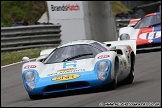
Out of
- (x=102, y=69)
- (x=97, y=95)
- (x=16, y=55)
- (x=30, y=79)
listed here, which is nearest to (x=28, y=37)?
(x=16, y=55)

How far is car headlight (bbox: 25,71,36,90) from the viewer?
9.16m

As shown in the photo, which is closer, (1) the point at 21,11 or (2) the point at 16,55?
(2) the point at 16,55

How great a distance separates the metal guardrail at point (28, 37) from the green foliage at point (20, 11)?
255 inches

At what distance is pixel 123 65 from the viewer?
10086 mm

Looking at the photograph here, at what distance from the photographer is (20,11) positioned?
27328 millimetres

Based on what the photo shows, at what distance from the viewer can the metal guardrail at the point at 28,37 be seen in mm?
19453

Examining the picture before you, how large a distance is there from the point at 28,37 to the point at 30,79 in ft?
34.9

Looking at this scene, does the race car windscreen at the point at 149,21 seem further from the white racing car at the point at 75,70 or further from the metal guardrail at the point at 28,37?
the white racing car at the point at 75,70

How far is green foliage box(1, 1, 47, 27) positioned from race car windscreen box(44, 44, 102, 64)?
54.6ft

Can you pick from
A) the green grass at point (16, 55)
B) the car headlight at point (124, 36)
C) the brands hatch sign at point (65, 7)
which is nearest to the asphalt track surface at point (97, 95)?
the car headlight at point (124, 36)

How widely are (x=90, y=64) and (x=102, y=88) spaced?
486 millimetres

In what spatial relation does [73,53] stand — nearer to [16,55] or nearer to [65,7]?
[16,55]

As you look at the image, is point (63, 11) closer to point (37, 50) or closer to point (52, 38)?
point (52, 38)

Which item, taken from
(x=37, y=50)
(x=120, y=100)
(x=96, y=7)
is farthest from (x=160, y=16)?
(x=120, y=100)
